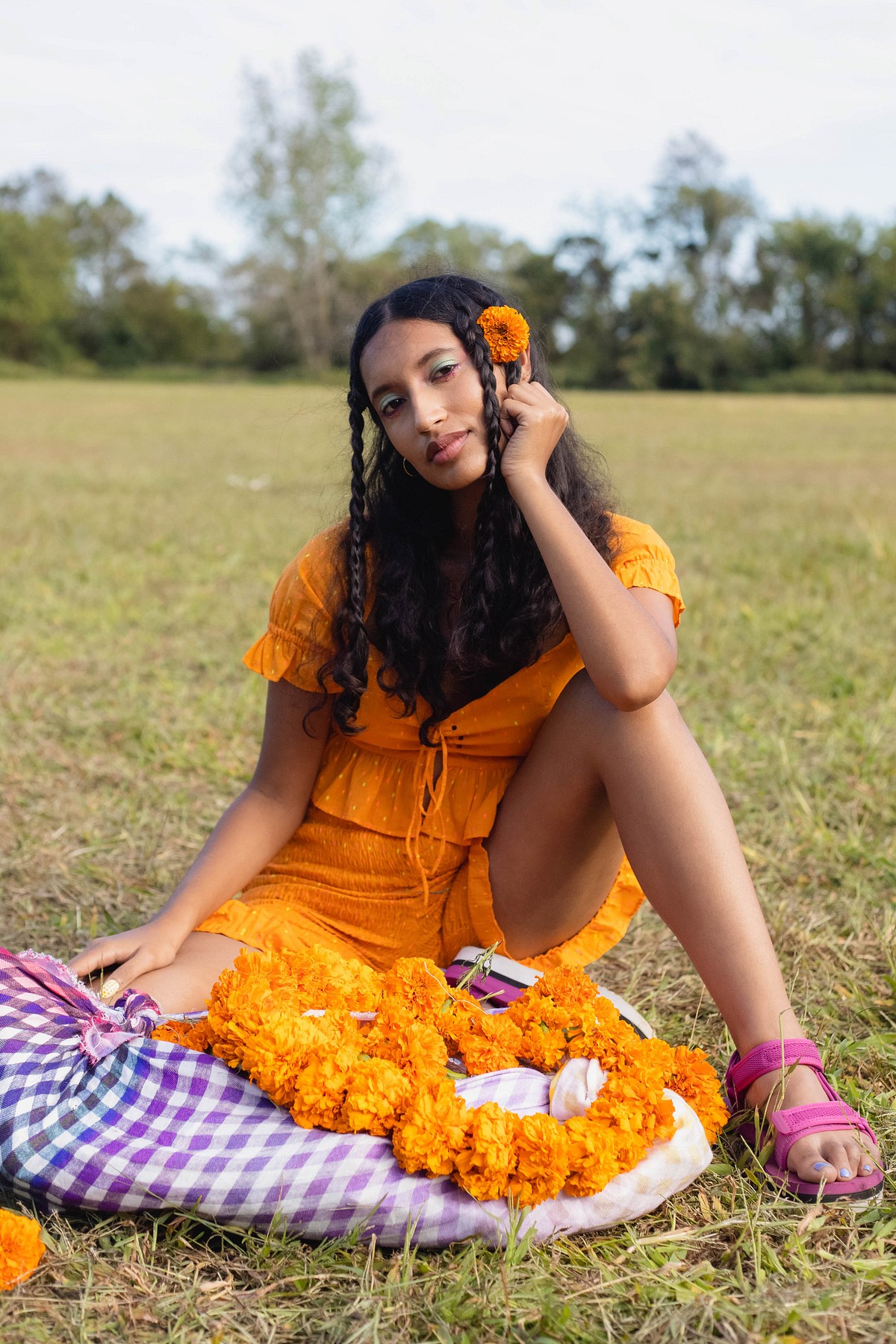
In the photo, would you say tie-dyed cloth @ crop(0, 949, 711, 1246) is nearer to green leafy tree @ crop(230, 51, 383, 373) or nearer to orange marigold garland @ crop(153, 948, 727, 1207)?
orange marigold garland @ crop(153, 948, 727, 1207)

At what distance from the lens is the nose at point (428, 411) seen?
1.82 metres

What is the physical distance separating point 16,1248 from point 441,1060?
1.81ft

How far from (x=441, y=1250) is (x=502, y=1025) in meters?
0.30

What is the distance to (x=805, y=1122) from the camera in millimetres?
1569

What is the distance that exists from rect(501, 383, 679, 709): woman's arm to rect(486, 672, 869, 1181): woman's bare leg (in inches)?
2.5

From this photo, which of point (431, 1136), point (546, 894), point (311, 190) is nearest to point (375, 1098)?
point (431, 1136)

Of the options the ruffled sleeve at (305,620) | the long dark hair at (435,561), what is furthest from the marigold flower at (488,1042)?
the ruffled sleeve at (305,620)

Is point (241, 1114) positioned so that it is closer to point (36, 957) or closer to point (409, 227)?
point (36, 957)

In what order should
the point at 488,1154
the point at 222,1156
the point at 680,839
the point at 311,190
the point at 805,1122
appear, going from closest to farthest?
the point at 488,1154
the point at 222,1156
the point at 805,1122
the point at 680,839
the point at 311,190

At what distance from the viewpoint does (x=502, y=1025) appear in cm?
161

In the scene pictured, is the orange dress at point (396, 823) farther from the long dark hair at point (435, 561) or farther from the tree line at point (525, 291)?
the tree line at point (525, 291)

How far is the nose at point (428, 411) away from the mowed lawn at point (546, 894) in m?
0.44

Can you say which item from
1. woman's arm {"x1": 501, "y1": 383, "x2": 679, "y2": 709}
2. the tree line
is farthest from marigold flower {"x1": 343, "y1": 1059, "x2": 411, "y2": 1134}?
the tree line

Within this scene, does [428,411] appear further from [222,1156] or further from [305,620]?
[222,1156]
